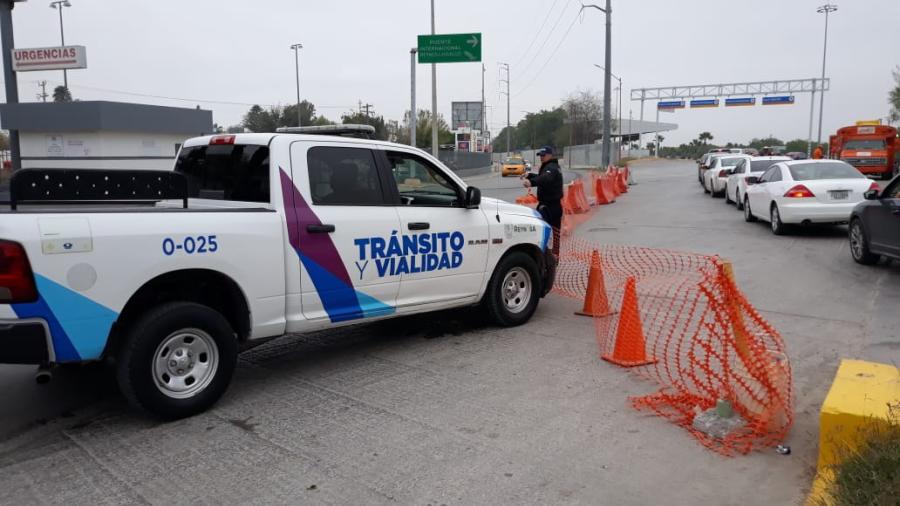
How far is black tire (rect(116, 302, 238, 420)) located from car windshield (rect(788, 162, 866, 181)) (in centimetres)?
1194

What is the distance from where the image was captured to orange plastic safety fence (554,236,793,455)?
14.9 feet

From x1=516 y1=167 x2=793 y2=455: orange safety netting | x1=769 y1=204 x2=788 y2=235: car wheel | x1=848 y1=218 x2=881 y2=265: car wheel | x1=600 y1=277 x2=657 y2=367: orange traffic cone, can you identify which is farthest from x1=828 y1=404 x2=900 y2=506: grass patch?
x1=769 y1=204 x2=788 y2=235: car wheel

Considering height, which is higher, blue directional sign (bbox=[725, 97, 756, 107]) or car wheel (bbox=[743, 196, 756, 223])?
blue directional sign (bbox=[725, 97, 756, 107])

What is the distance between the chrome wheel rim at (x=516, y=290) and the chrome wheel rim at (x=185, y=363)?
3.18m

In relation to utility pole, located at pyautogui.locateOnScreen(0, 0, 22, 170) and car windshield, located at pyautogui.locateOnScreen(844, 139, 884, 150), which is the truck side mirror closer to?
utility pole, located at pyautogui.locateOnScreen(0, 0, 22, 170)

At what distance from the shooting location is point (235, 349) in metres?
5.01

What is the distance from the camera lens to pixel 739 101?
3260 inches

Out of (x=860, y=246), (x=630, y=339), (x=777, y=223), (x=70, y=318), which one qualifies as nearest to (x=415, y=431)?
(x=70, y=318)

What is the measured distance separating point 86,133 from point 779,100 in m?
70.0

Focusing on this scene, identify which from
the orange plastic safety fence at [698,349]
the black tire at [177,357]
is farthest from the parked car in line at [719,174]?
the black tire at [177,357]

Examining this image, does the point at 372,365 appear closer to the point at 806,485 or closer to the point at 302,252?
the point at 302,252

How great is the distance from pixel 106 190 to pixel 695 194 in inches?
956

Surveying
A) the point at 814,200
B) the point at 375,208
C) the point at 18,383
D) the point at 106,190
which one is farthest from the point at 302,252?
the point at 814,200

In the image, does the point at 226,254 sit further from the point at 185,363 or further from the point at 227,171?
the point at 227,171
